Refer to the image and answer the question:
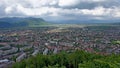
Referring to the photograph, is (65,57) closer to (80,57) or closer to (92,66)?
(80,57)

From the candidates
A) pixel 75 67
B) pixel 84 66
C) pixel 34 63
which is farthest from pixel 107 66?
pixel 34 63

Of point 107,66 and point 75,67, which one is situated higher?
point 107,66

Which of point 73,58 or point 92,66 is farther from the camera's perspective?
point 73,58

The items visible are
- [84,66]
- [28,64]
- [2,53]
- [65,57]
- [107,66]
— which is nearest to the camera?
[107,66]

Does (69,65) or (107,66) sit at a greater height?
(107,66)

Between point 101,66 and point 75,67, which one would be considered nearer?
point 101,66

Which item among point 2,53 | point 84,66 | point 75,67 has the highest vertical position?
point 84,66

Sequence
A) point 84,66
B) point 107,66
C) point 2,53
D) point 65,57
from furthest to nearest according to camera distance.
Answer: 1. point 2,53
2. point 65,57
3. point 84,66
4. point 107,66

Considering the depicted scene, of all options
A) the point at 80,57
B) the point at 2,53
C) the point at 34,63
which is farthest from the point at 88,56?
the point at 2,53

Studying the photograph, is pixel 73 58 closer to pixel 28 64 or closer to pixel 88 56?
pixel 88 56
